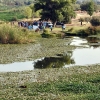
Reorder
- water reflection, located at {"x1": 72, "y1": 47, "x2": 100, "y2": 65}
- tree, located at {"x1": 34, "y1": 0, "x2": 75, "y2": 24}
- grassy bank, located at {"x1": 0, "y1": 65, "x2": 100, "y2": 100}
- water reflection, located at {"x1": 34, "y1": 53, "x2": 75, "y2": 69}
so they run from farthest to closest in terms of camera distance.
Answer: tree, located at {"x1": 34, "y1": 0, "x2": 75, "y2": 24} < water reflection, located at {"x1": 72, "y1": 47, "x2": 100, "y2": 65} < water reflection, located at {"x1": 34, "y1": 53, "x2": 75, "y2": 69} < grassy bank, located at {"x1": 0, "y1": 65, "x2": 100, "y2": 100}

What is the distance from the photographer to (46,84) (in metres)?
21.8

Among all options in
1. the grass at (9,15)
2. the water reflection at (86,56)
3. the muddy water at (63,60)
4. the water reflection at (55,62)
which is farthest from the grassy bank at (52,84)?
the grass at (9,15)

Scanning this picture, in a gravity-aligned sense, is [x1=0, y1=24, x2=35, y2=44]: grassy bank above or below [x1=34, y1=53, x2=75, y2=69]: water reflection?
above

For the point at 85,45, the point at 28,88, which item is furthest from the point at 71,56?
the point at 28,88

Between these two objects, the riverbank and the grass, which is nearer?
the riverbank

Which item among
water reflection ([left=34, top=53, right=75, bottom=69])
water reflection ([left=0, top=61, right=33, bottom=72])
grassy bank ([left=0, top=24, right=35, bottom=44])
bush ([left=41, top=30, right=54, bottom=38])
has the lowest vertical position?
water reflection ([left=34, top=53, right=75, bottom=69])

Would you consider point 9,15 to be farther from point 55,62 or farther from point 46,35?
point 55,62

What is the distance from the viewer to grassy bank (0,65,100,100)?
18547 millimetres

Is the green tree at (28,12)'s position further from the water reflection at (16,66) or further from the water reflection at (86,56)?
the water reflection at (16,66)

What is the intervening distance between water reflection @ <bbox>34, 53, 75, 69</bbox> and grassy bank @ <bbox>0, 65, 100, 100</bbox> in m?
3.66

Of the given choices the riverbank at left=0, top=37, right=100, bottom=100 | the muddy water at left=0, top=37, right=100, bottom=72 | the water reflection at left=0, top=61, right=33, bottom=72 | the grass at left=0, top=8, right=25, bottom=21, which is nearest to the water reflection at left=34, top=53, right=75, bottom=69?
the muddy water at left=0, top=37, right=100, bottom=72

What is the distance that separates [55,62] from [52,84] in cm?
1168

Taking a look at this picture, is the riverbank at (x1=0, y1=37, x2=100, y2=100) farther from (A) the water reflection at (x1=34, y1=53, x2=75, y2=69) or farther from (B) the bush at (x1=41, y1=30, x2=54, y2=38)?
(B) the bush at (x1=41, y1=30, x2=54, y2=38)

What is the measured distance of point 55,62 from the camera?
33375 millimetres
